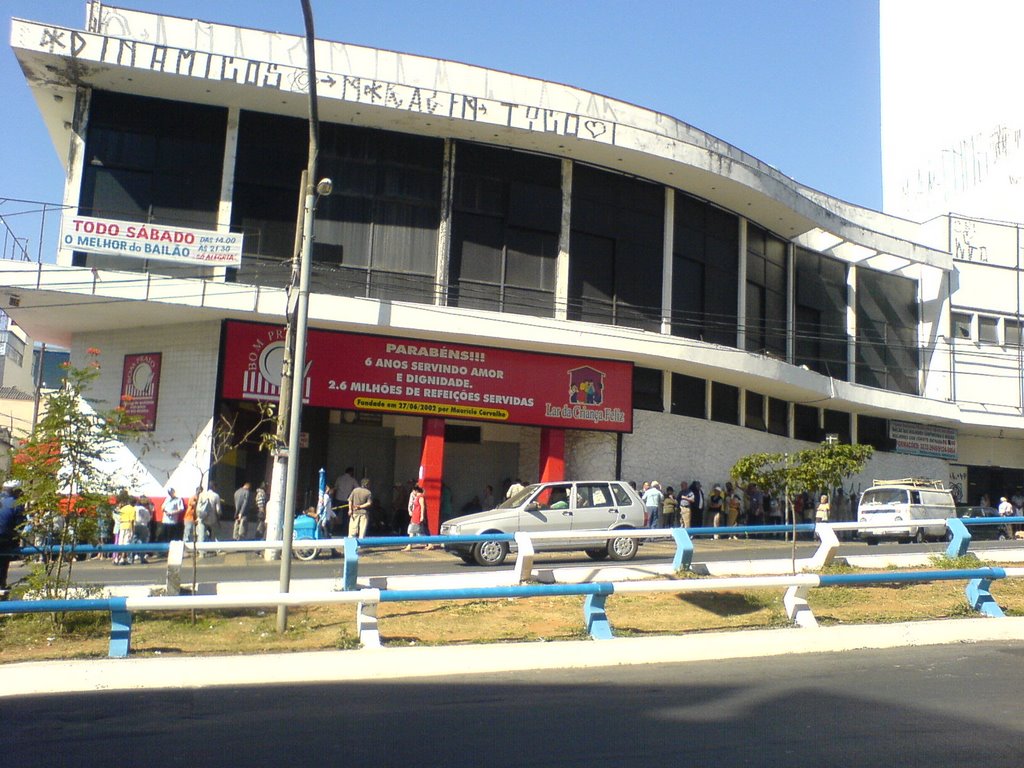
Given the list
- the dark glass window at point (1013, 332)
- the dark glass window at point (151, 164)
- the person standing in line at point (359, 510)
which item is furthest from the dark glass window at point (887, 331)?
the dark glass window at point (151, 164)

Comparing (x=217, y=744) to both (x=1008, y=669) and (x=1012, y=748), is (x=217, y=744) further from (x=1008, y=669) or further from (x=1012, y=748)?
(x=1008, y=669)

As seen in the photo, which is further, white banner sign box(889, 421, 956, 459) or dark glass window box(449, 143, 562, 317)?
white banner sign box(889, 421, 956, 459)

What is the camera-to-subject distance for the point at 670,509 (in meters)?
25.2

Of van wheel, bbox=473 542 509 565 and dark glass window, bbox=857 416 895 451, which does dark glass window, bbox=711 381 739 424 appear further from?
van wheel, bbox=473 542 509 565

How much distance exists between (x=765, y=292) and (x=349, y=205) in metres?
14.5

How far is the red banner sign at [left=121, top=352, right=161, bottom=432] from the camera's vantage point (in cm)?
2444

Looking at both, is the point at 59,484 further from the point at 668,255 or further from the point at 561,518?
the point at 668,255

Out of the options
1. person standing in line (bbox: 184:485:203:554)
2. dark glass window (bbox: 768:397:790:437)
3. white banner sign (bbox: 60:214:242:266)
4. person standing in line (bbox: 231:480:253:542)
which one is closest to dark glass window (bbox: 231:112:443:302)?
white banner sign (bbox: 60:214:242:266)

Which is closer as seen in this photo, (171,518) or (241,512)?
(171,518)

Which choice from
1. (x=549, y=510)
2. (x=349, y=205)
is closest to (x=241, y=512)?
(x=549, y=510)

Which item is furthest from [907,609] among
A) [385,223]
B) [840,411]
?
[840,411]

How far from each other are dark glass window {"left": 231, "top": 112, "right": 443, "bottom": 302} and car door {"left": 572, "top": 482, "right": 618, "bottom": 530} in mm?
8425

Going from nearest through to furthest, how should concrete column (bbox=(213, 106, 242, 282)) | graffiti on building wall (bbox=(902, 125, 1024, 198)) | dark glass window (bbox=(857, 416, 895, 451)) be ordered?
concrete column (bbox=(213, 106, 242, 282)) → dark glass window (bbox=(857, 416, 895, 451)) → graffiti on building wall (bbox=(902, 125, 1024, 198))

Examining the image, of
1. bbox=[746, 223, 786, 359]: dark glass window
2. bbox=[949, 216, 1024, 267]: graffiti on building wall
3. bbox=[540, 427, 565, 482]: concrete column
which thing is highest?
bbox=[949, 216, 1024, 267]: graffiti on building wall
